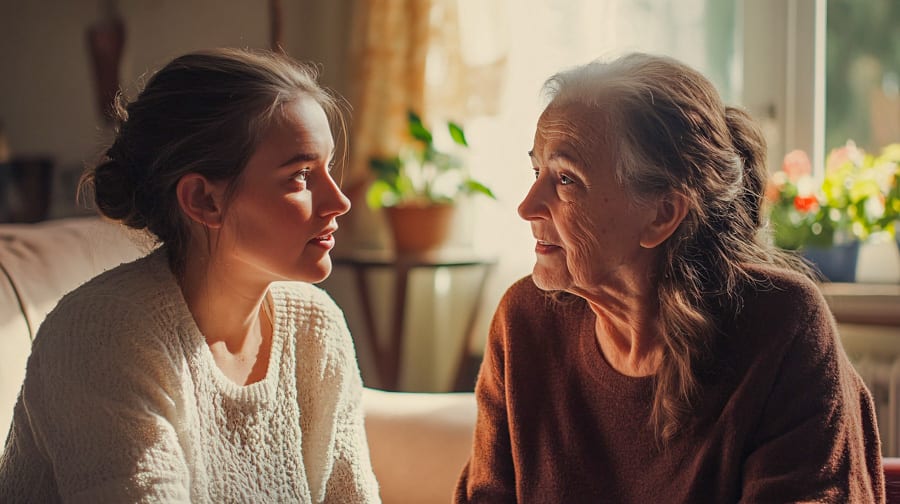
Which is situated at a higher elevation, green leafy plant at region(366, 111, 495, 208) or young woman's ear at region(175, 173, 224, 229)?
young woman's ear at region(175, 173, 224, 229)

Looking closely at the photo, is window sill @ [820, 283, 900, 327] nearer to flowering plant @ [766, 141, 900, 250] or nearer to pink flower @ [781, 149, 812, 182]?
flowering plant @ [766, 141, 900, 250]

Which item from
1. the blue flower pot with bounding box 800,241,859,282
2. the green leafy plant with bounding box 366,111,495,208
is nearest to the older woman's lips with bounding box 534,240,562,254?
the blue flower pot with bounding box 800,241,859,282

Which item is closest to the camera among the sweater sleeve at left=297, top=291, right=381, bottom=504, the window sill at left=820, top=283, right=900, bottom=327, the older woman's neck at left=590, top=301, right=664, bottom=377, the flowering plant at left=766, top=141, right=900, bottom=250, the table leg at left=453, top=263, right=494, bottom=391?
the older woman's neck at left=590, top=301, right=664, bottom=377

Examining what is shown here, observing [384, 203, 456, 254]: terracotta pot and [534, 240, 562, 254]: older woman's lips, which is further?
[384, 203, 456, 254]: terracotta pot

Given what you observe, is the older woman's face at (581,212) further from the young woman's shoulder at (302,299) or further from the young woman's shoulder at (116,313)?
the young woman's shoulder at (116,313)

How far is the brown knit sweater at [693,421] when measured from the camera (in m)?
1.10

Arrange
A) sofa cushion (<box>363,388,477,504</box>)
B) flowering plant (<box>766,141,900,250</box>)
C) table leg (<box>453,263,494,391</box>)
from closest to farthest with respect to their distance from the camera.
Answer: sofa cushion (<box>363,388,477,504</box>)
flowering plant (<box>766,141,900,250</box>)
table leg (<box>453,263,494,391</box>)

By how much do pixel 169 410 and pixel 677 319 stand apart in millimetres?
656

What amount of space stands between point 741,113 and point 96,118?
3.06 metres

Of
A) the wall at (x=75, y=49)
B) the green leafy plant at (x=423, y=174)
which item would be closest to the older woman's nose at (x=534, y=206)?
the green leafy plant at (x=423, y=174)

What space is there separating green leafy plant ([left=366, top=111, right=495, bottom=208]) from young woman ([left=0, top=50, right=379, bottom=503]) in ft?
5.05

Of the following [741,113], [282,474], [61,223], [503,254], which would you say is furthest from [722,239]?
[503,254]

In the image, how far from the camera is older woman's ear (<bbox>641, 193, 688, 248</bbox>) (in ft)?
3.84

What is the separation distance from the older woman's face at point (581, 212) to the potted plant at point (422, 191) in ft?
5.05
